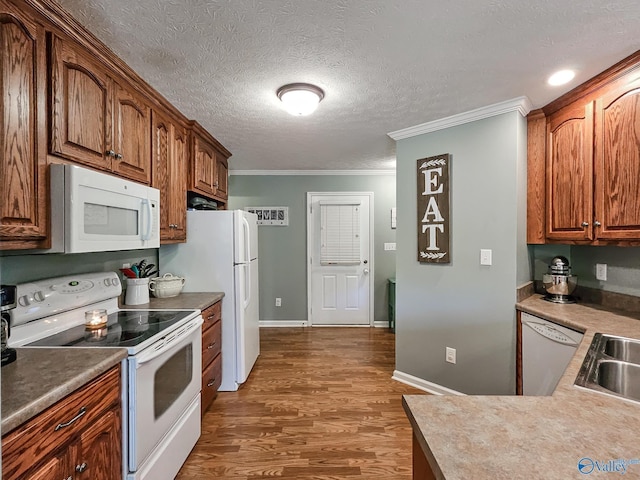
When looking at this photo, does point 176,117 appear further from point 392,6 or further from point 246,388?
point 246,388

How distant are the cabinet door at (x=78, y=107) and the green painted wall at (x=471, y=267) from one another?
2.17 metres

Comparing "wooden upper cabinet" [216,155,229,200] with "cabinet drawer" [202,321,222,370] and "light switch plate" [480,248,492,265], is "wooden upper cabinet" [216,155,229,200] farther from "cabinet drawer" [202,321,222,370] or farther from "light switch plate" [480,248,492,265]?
"light switch plate" [480,248,492,265]

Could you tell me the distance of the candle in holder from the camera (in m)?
1.63

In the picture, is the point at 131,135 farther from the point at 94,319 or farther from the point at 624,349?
the point at 624,349

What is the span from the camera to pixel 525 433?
765 mm

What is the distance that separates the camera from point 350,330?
4.28m

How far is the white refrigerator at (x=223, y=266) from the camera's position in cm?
266

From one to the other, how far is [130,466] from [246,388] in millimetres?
1402

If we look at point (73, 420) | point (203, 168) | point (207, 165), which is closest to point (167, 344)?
point (73, 420)

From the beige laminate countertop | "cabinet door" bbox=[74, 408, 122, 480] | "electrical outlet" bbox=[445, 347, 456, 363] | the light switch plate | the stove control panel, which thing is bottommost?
"electrical outlet" bbox=[445, 347, 456, 363]

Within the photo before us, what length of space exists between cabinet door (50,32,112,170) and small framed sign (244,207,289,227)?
2.76m

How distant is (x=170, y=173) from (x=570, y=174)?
9.08 feet

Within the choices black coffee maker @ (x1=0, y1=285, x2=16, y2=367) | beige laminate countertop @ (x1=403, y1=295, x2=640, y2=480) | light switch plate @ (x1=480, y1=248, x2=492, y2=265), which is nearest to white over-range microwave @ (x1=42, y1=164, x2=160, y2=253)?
black coffee maker @ (x1=0, y1=285, x2=16, y2=367)

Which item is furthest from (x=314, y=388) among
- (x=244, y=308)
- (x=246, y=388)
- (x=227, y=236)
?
(x=227, y=236)
